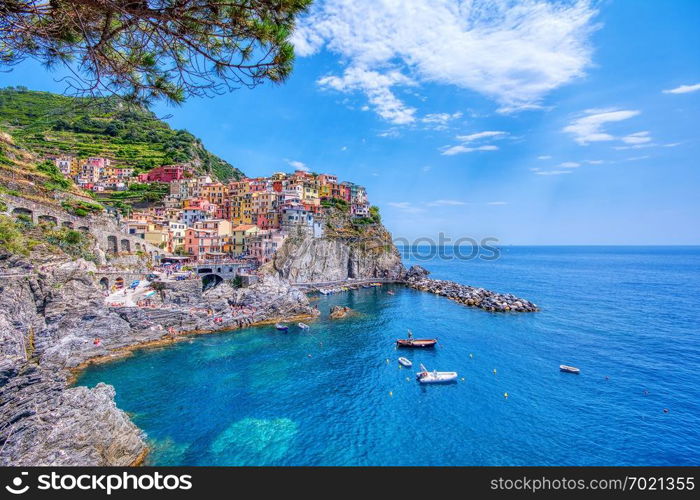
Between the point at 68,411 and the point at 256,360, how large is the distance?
1493cm

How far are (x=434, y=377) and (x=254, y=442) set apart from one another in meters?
14.5

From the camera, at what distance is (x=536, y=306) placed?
4978 centimetres

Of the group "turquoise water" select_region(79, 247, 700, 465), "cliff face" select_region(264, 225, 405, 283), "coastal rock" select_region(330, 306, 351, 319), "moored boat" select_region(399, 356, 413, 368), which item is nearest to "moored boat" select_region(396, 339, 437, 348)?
"turquoise water" select_region(79, 247, 700, 465)

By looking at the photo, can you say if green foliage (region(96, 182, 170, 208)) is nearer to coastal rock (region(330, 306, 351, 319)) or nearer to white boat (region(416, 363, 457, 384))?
coastal rock (region(330, 306, 351, 319))

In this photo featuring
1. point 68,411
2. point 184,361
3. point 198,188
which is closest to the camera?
point 68,411

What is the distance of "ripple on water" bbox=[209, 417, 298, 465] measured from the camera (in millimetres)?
16191

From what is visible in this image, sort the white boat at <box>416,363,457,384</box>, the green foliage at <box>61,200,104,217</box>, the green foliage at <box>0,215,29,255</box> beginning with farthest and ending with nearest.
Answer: the green foliage at <box>61,200,104,217</box> < the green foliage at <box>0,215,29,255</box> < the white boat at <box>416,363,457,384</box>

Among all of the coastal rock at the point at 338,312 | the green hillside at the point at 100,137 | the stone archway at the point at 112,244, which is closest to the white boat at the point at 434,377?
the coastal rock at the point at 338,312

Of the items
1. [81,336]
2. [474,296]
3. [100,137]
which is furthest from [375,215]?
[100,137]

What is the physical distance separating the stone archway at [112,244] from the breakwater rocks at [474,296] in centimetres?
5245

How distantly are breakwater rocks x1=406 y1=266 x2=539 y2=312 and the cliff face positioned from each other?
741cm
